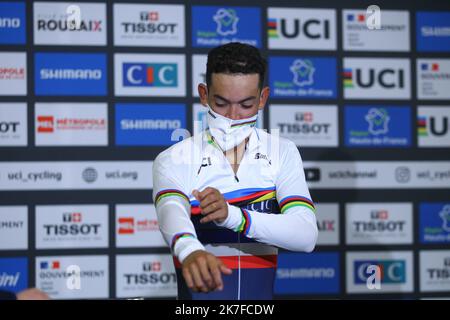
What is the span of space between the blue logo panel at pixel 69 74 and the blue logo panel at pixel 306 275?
52.3 inches

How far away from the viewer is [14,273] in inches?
112

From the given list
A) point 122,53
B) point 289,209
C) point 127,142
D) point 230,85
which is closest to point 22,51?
point 122,53

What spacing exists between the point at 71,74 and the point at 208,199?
1.99 metres

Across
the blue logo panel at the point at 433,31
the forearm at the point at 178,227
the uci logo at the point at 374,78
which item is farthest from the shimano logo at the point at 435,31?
the forearm at the point at 178,227

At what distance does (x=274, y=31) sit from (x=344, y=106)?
1.81 feet

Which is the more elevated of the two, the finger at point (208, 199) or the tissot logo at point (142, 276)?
the finger at point (208, 199)

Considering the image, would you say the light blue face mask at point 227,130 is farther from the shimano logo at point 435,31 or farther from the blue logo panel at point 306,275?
the shimano logo at point 435,31

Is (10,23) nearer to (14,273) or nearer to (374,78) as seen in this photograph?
(14,273)

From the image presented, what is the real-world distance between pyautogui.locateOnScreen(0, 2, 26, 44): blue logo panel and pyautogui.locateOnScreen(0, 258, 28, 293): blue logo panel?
1111 millimetres

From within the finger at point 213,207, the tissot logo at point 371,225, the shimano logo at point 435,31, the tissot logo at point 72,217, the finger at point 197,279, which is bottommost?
the tissot logo at point 371,225

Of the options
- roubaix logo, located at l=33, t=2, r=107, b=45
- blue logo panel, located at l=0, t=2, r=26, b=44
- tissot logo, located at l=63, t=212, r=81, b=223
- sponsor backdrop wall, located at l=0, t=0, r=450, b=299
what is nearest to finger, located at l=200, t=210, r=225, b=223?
sponsor backdrop wall, located at l=0, t=0, r=450, b=299

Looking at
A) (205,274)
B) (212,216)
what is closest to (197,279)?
(205,274)

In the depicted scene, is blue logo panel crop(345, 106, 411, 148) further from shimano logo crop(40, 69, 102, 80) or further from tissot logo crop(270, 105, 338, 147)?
shimano logo crop(40, 69, 102, 80)

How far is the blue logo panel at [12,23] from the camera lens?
113 inches
